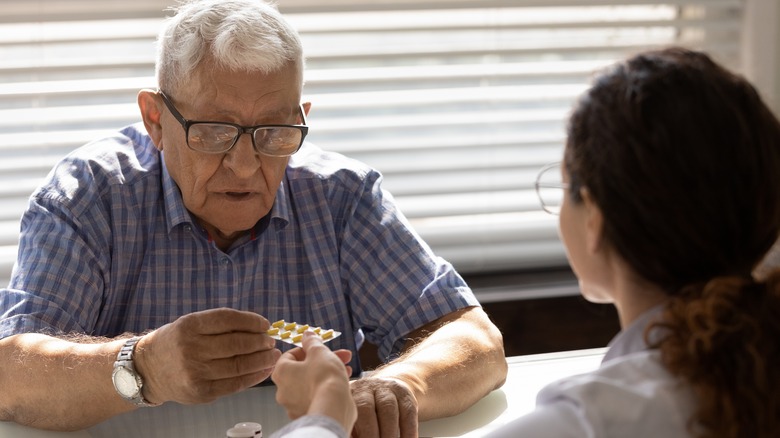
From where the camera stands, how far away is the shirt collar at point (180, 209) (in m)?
2.16

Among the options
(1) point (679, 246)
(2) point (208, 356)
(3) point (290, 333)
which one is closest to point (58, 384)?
(2) point (208, 356)

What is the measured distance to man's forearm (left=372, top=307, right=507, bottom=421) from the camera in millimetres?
1831

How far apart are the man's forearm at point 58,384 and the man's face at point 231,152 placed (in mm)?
420

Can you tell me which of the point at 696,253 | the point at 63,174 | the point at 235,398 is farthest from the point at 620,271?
the point at 63,174

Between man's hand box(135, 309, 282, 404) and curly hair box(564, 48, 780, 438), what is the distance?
762 mm

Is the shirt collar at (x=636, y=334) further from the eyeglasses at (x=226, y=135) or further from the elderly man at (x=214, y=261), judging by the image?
the eyeglasses at (x=226, y=135)

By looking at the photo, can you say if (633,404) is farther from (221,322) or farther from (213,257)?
(213,257)

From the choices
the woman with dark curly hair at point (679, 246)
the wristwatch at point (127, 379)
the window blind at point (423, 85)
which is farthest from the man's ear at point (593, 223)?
the window blind at point (423, 85)

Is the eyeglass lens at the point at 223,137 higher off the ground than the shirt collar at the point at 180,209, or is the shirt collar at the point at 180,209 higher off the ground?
the eyeglass lens at the point at 223,137

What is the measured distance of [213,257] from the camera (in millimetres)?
2211

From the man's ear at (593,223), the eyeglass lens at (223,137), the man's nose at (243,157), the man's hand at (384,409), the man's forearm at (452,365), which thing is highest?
the man's ear at (593,223)

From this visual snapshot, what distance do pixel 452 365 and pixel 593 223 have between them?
791 mm

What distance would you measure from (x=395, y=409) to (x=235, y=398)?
44cm

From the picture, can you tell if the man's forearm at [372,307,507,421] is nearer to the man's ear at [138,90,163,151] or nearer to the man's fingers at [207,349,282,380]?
the man's fingers at [207,349,282,380]
